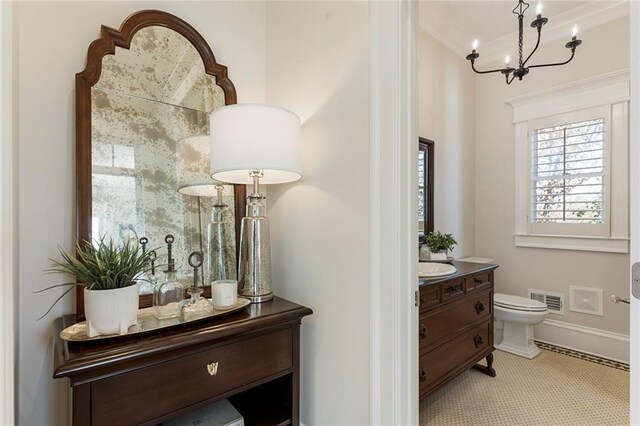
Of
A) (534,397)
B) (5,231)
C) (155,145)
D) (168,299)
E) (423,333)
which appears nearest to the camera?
(5,231)

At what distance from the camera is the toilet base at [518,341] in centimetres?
281

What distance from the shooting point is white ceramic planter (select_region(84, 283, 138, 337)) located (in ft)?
3.26

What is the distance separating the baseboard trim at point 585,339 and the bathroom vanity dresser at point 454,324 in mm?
1045

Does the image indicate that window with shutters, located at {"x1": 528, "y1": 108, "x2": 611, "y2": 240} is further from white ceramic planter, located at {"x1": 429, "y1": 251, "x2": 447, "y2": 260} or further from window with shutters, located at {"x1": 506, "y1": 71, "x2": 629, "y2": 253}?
white ceramic planter, located at {"x1": 429, "y1": 251, "x2": 447, "y2": 260}

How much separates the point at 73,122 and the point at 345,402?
1.59 meters

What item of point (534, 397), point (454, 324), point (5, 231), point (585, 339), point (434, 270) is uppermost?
point (5, 231)

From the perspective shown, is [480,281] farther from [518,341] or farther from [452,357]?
[518,341]

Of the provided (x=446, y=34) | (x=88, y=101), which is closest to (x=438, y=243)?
(x=446, y=34)

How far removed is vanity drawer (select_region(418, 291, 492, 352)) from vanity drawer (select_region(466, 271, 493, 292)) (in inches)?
2.1

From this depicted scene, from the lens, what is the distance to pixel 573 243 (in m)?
2.92

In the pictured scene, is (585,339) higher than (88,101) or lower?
lower

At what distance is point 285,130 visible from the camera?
1.35 meters

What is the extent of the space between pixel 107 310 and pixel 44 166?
2.09 ft

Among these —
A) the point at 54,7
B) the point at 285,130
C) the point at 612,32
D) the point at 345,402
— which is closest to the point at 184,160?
the point at 285,130
